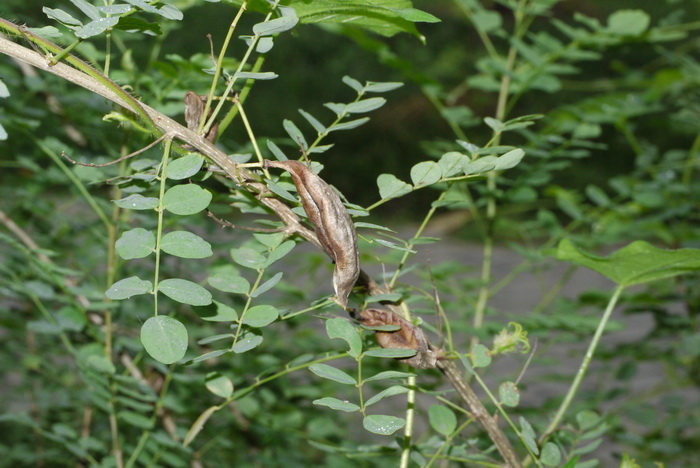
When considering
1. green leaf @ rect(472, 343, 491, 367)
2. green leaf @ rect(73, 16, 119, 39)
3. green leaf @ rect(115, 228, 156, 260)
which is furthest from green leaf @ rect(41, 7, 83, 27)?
green leaf @ rect(472, 343, 491, 367)

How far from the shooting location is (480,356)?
49 cm

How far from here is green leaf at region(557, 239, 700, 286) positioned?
514mm

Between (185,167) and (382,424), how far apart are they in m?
0.19

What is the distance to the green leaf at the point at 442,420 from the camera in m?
0.51

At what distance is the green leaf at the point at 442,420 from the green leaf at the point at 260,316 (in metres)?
0.16

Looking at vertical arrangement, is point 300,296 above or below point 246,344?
below

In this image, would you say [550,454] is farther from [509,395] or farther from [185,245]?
[185,245]

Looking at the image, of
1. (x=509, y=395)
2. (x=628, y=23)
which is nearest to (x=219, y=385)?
(x=509, y=395)

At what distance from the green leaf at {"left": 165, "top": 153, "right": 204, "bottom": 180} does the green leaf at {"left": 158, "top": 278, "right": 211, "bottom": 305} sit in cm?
6

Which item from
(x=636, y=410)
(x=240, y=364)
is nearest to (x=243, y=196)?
(x=240, y=364)

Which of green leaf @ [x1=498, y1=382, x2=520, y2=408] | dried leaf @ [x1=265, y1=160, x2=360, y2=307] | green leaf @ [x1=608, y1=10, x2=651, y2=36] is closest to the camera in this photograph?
dried leaf @ [x1=265, y1=160, x2=360, y2=307]

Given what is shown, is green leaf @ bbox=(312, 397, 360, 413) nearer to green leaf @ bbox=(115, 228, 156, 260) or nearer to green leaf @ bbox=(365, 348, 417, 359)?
green leaf @ bbox=(365, 348, 417, 359)

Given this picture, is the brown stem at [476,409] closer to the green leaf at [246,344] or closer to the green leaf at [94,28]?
the green leaf at [246,344]

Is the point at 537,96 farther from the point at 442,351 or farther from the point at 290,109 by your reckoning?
the point at 442,351
